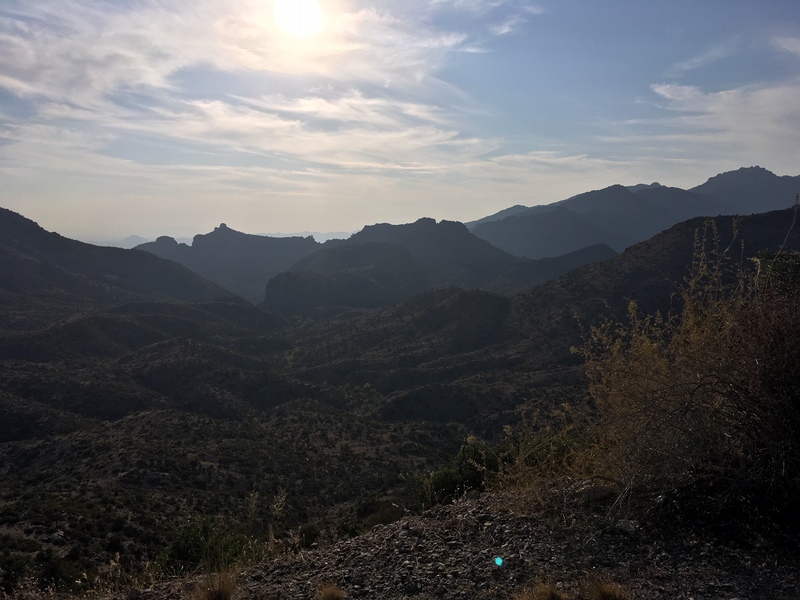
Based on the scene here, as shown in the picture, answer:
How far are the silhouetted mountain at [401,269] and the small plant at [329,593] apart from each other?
10697cm

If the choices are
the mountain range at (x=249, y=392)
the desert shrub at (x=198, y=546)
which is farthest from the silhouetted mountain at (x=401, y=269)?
the desert shrub at (x=198, y=546)

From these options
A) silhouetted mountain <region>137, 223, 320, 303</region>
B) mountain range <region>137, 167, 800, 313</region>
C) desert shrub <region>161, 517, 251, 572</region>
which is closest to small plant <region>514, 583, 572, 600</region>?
desert shrub <region>161, 517, 251, 572</region>

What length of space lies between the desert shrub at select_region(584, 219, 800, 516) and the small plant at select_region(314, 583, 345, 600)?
295cm

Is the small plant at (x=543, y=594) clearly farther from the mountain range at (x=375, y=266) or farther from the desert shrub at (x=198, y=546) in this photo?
the mountain range at (x=375, y=266)

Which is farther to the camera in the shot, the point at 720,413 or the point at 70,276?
the point at 70,276

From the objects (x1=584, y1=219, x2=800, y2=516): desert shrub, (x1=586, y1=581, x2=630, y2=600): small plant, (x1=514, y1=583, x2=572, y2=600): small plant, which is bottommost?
(x1=514, y1=583, x2=572, y2=600): small plant

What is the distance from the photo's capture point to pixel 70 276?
85312mm

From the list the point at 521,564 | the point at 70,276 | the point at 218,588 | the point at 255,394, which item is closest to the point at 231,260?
the point at 70,276

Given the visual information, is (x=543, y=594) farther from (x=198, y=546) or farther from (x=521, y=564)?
(x=198, y=546)

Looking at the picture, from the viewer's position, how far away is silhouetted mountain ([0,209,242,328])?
71.6 metres

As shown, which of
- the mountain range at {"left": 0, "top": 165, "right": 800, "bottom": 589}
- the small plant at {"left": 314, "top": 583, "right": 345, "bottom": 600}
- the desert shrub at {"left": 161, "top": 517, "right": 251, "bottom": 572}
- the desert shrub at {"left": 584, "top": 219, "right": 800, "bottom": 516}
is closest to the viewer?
the small plant at {"left": 314, "top": 583, "right": 345, "bottom": 600}

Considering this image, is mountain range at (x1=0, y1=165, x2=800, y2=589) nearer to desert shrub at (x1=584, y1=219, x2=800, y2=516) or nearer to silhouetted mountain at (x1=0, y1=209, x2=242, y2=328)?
silhouetted mountain at (x1=0, y1=209, x2=242, y2=328)

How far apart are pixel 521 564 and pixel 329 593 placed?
171 cm

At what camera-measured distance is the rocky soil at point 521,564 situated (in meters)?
3.88
